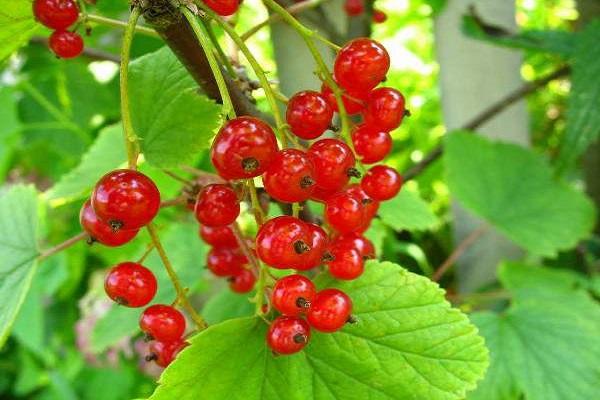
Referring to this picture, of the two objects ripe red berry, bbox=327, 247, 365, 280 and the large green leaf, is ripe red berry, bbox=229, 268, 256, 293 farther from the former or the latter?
the large green leaf

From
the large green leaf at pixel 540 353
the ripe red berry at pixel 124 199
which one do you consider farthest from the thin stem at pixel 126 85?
the large green leaf at pixel 540 353

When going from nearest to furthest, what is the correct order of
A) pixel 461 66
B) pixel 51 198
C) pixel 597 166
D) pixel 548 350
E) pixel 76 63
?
pixel 548 350 < pixel 51 198 < pixel 76 63 < pixel 461 66 < pixel 597 166

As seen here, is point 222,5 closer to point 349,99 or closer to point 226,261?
point 349,99

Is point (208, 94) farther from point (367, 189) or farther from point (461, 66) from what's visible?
point (461, 66)

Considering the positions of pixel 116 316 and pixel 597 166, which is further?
pixel 597 166

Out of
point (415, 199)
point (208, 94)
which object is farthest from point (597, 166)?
point (208, 94)

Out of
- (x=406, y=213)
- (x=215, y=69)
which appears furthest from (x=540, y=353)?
(x=215, y=69)
